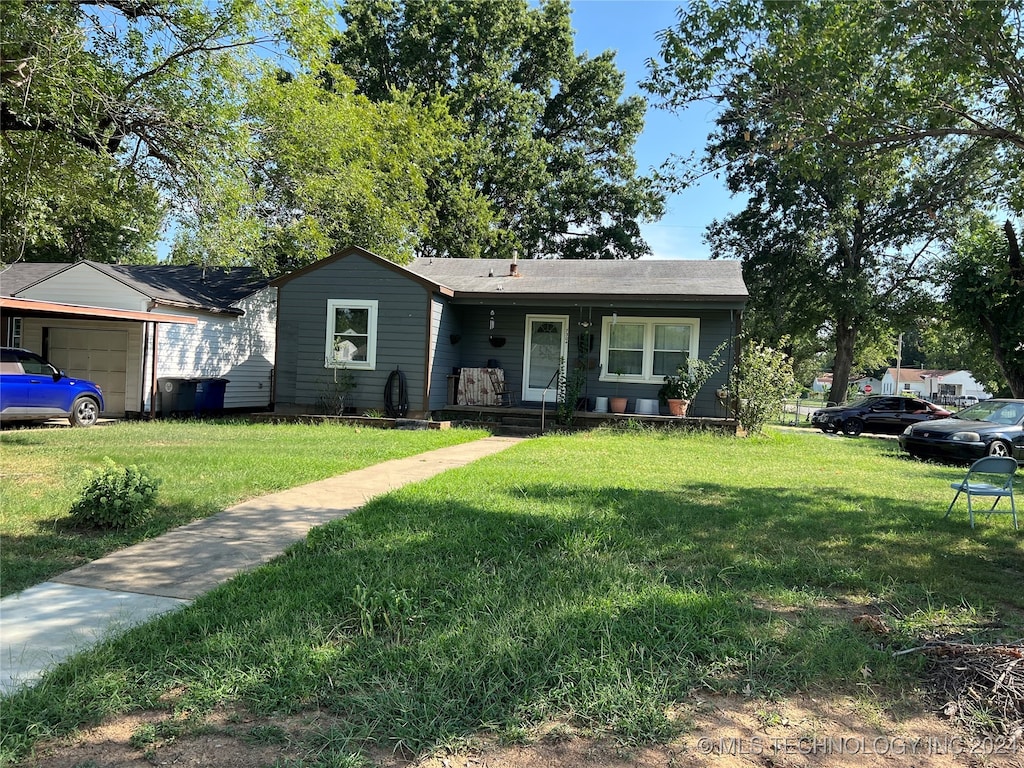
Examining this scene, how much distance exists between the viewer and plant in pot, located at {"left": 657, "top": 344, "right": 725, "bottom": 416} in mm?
13680


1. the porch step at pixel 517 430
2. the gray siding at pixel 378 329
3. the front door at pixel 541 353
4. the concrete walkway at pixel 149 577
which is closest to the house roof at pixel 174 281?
the gray siding at pixel 378 329

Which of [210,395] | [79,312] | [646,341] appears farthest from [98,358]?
[646,341]

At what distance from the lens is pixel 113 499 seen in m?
5.18

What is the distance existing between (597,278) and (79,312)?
1077 cm

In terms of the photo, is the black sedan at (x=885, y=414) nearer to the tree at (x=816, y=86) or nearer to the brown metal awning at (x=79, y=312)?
the tree at (x=816, y=86)

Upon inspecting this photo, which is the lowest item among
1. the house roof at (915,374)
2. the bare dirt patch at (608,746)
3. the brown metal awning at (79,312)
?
the bare dirt patch at (608,746)

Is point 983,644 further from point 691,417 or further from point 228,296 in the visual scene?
point 228,296

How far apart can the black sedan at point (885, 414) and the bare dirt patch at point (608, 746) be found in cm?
1958

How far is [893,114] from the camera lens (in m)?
6.37

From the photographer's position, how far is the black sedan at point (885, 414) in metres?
19.6

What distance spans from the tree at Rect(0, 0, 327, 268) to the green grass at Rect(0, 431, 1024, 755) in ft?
22.4

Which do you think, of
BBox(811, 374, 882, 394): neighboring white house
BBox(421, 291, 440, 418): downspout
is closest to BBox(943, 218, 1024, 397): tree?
BBox(421, 291, 440, 418): downspout

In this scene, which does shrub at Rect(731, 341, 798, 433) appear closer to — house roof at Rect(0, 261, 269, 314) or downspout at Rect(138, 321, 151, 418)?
house roof at Rect(0, 261, 269, 314)

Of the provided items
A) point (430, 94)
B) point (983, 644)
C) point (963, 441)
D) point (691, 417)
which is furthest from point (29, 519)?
point (430, 94)
